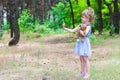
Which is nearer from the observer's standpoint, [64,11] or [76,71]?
[76,71]

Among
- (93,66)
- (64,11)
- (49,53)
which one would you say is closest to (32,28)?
(64,11)

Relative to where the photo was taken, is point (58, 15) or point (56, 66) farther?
point (58, 15)

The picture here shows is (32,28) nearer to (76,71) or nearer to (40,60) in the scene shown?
(40,60)

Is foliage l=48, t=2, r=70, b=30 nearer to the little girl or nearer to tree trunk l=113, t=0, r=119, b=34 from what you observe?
tree trunk l=113, t=0, r=119, b=34

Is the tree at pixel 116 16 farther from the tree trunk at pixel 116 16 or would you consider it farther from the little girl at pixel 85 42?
the little girl at pixel 85 42

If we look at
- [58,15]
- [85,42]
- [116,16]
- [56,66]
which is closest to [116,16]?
[116,16]

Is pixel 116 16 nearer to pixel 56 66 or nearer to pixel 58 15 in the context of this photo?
pixel 56 66

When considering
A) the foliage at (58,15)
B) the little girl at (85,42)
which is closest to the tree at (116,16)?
the foliage at (58,15)

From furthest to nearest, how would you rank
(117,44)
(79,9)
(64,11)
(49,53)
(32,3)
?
(32,3), (64,11), (79,9), (117,44), (49,53)

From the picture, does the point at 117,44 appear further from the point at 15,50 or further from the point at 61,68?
the point at 61,68

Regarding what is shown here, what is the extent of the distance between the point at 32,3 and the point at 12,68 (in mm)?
33402

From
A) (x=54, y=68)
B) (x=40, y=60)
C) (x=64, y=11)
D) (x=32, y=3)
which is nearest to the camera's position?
(x=54, y=68)

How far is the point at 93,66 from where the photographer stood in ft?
34.5

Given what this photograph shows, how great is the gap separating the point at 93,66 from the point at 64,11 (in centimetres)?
2140
